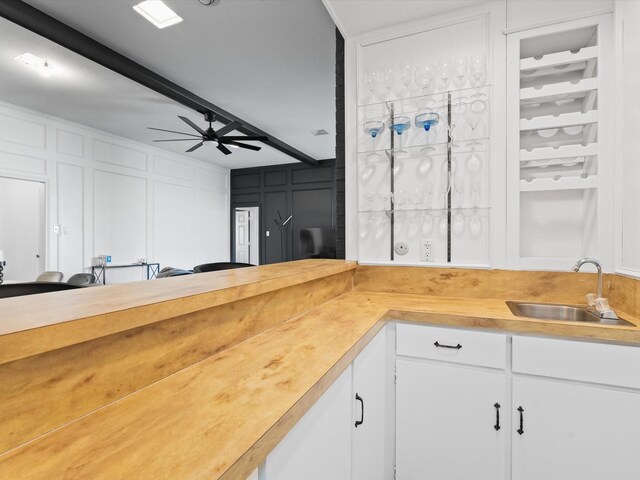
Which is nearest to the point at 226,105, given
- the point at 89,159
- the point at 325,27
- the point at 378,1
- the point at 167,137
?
the point at 167,137

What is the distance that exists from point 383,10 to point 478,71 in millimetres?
661

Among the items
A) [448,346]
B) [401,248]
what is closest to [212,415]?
[448,346]

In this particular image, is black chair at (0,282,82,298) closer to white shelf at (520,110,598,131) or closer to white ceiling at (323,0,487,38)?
white ceiling at (323,0,487,38)

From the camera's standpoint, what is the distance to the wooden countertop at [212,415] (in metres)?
0.53

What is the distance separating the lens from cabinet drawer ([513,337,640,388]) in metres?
1.25

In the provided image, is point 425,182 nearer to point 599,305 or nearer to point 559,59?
point 559,59

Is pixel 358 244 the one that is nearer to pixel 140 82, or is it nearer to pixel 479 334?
pixel 479 334

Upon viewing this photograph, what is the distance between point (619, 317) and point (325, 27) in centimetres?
274

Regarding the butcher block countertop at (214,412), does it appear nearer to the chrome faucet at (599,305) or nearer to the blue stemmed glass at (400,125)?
the chrome faucet at (599,305)

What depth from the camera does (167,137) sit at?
548cm

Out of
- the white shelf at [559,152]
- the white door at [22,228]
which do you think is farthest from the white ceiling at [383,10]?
the white door at [22,228]

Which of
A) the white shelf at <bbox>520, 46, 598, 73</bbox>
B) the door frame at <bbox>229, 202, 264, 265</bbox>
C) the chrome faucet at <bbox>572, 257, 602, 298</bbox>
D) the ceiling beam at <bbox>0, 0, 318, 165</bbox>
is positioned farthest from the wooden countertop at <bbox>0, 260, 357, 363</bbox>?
the door frame at <bbox>229, 202, 264, 265</bbox>

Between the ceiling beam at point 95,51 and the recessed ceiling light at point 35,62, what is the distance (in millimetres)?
620

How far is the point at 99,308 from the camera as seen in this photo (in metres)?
0.74
